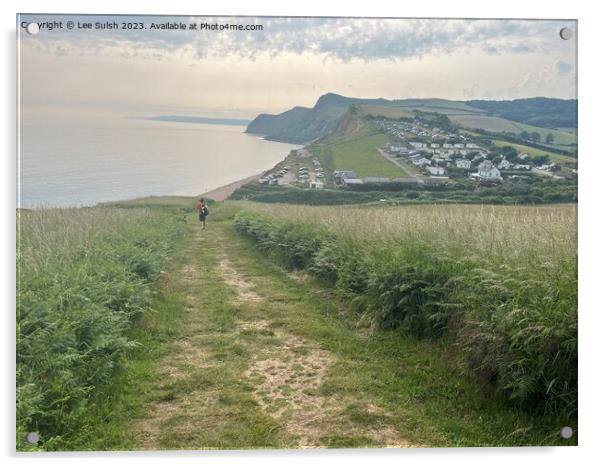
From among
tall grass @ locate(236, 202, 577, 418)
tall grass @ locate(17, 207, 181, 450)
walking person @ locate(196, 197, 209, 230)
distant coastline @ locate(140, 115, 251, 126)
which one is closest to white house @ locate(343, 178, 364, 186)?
tall grass @ locate(236, 202, 577, 418)

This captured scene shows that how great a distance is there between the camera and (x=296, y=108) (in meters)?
5.14

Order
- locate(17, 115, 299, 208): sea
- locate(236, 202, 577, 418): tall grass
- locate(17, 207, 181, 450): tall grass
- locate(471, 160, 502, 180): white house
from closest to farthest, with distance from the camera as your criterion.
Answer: locate(17, 207, 181, 450): tall grass, locate(236, 202, 577, 418): tall grass, locate(17, 115, 299, 208): sea, locate(471, 160, 502, 180): white house

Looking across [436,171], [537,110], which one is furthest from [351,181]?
[537,110]

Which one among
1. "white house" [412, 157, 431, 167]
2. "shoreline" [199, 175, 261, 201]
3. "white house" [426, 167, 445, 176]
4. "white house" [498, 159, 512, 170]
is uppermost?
"white house" [412, 157, 431, 167]

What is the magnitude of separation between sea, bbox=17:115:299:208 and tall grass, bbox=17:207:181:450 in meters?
0.27

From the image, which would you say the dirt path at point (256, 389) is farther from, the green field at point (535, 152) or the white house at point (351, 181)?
the green field at point (535, 152)

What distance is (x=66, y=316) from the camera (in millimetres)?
4305

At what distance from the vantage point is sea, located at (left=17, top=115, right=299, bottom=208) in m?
4.73

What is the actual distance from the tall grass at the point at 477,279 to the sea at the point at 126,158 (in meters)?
0.85

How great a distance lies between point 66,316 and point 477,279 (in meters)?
3.77

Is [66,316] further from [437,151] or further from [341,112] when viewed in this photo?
[437,151]

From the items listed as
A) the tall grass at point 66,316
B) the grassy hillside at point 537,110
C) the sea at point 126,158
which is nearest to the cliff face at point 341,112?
the grassy hillside at point 537,110

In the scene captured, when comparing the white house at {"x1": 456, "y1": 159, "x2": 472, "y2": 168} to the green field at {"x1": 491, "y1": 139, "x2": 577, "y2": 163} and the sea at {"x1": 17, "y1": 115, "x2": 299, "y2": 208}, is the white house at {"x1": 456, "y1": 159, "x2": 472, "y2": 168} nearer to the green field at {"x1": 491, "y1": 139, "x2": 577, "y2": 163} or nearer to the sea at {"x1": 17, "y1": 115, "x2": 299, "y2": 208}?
the green field at {"x1": 491, "y1": 139, "x2": 577, "y2": 163}

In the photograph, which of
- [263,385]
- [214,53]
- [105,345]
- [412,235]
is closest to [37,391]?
[105,345]
